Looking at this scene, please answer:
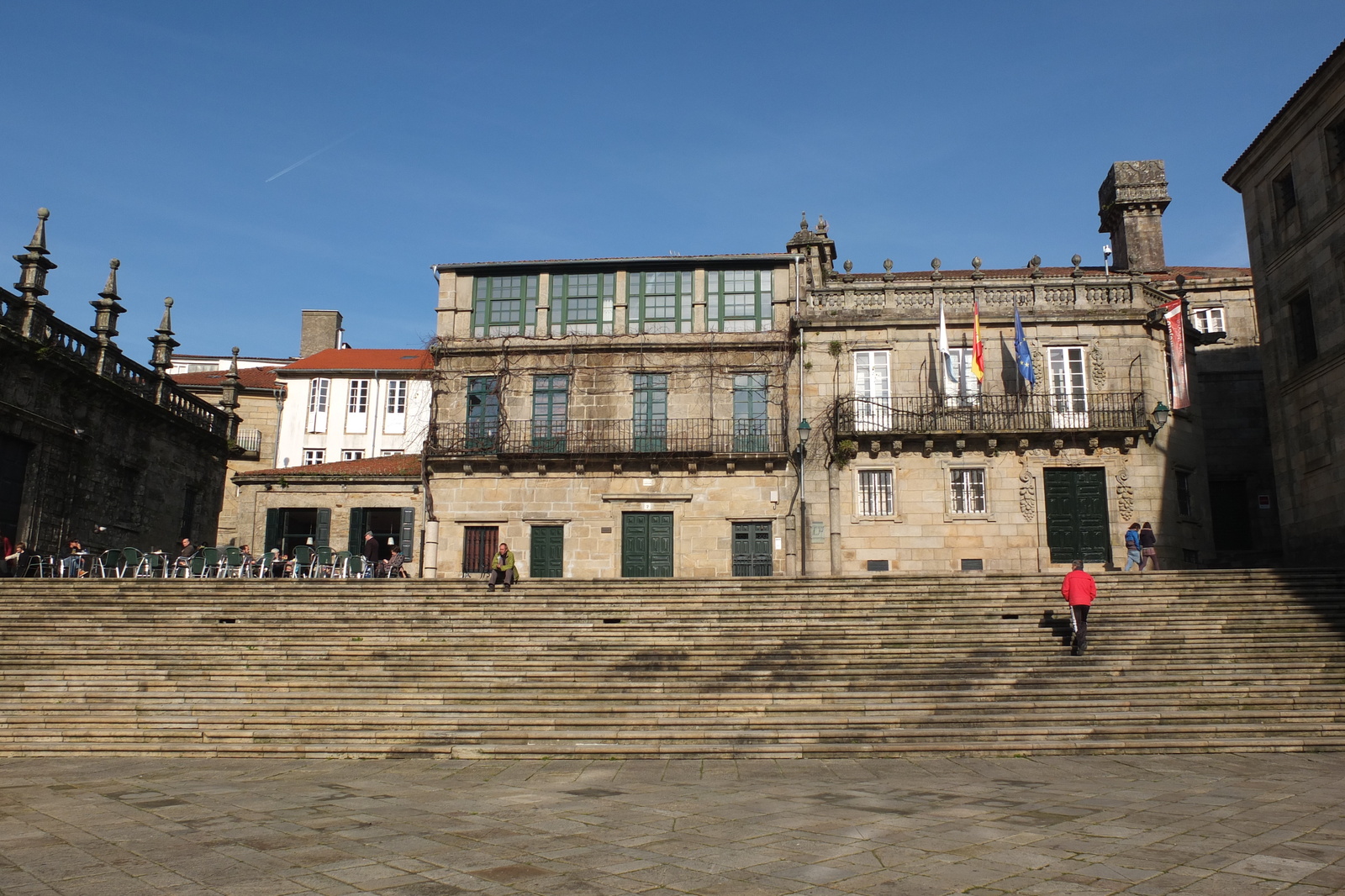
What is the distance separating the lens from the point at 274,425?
4047cm

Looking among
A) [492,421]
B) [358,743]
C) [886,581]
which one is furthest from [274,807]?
[492,421]

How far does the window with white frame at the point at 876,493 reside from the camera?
2616 centimetres

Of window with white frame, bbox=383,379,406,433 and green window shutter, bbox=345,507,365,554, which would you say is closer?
green window shutter, bbox=345,507,365,554

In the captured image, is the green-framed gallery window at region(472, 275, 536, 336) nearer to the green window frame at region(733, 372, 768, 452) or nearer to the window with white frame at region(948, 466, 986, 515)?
the green window frame at region(733, 372, 768, 452)

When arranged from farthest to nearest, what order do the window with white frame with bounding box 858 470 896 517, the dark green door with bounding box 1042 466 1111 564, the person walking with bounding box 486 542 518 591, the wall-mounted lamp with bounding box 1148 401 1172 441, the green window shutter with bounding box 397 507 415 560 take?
the green window shutter with bounding box 397 507 415 560
the window with white frame with bounding box 858 470 896 517
the dark green door with bounding box 1042 466 1111 564
the wall-mounted lamp with bounding box 1148 401 1172 441
the person walking with bounding box 486 542 518 591

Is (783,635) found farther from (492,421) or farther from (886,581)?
(492,421)

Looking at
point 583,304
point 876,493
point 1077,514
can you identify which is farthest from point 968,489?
point 583,304

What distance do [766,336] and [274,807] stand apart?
2131cm

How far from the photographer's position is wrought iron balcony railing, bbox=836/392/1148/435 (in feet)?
84.8

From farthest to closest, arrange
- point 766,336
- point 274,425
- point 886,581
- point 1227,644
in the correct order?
point 274,425, point 766,336, point 886,581, point 1227,644

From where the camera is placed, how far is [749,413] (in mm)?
27719

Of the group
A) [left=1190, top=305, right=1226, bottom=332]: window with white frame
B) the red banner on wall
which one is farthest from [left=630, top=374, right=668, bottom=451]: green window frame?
[left=1190, top=305, right=1226, bottom=332]: window with white frame

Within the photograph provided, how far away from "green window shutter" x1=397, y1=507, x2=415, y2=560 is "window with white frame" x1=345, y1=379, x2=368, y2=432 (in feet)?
40.9

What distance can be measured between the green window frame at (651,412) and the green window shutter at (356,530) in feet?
29.6
